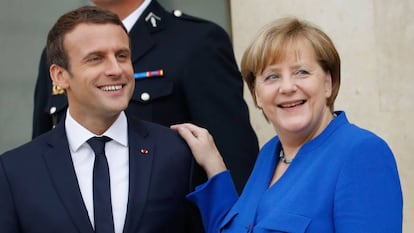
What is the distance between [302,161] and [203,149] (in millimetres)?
420

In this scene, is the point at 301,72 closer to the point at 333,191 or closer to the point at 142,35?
the point at 333,191

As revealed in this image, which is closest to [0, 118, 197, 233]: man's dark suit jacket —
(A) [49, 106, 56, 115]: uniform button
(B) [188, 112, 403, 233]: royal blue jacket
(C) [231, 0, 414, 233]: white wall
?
(B) [188, 112, 403, 233]: royal blue jacket

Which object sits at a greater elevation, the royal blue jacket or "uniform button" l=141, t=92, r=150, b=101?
"uniform button" l=141, t=92, r=150, b=101

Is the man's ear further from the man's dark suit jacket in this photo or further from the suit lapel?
the suit lapel

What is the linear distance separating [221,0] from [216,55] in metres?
1.71

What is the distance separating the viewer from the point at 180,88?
11.4 ft

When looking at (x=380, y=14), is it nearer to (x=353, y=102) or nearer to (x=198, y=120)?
(x=353, y=102)

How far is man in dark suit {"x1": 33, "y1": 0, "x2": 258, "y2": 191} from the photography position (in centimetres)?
347

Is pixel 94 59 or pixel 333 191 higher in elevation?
pixel 94 59

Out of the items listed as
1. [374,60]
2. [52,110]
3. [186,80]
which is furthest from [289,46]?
[374,60]

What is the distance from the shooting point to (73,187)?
292cm

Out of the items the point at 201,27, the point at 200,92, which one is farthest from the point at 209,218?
the point at 201,27

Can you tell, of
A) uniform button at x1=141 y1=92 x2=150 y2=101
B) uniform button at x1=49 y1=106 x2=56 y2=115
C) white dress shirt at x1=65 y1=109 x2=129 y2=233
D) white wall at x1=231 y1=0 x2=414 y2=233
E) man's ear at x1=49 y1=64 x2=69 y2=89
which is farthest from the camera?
white wall at x1=231 y1=0 x2=414 y2=233

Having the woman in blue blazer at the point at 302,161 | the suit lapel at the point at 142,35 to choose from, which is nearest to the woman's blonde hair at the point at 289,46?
the woman in blue blazer at the point at 302,161
